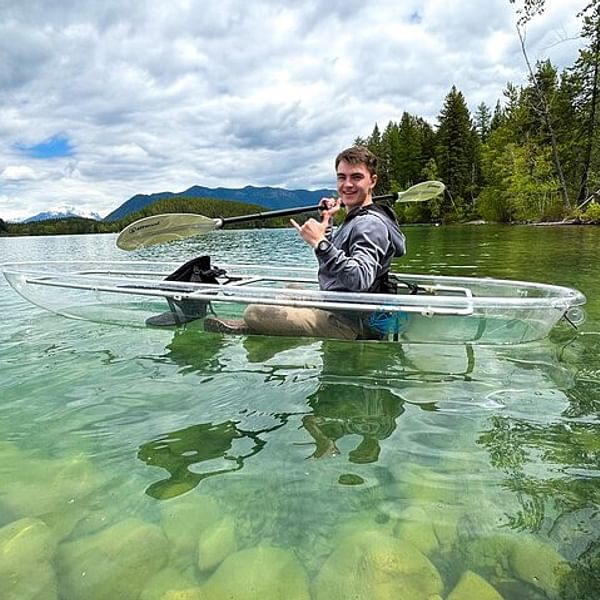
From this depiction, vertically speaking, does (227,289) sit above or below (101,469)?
above

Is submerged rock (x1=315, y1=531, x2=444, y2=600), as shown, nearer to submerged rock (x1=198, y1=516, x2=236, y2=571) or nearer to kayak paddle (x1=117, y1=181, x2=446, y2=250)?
submerged rock (x1=198, y1=516, x2=236, y2=571)

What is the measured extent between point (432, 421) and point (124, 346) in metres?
4.05

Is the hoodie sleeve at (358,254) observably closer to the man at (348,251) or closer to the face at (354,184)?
the man at (348,251)

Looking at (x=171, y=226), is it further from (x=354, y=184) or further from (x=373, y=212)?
(x=373, y=212)

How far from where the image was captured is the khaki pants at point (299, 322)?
178 inches

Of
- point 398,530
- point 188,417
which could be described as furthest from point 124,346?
point 398,530

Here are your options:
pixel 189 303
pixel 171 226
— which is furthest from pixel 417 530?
pixel 171 226

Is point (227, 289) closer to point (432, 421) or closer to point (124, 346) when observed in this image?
point (124, 346)

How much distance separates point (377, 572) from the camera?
2.16m

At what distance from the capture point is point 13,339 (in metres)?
6.46

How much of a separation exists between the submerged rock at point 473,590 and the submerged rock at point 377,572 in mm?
73

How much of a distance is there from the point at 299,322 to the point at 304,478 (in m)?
1.99

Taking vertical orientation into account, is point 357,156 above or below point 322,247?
above

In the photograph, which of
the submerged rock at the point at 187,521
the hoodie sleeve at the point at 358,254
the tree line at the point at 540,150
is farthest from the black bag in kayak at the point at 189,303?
the tree line at the point at 540,150
